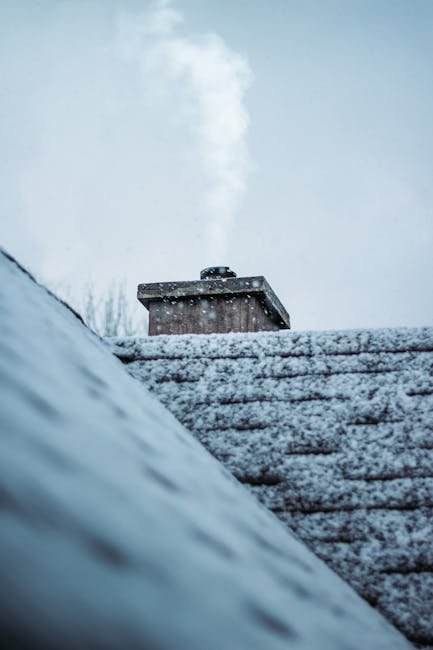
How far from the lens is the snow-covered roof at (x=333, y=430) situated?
6.43ft

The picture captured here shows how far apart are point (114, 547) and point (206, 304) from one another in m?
6.85

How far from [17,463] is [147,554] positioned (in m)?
0.16

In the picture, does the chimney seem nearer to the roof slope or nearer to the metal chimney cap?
the metal chimney cap

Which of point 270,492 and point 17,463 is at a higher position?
point 270,492

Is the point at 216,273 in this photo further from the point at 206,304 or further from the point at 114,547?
the point at 114,547

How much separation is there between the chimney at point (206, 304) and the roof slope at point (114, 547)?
6.15m

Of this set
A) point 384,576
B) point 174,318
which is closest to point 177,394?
point 384,576

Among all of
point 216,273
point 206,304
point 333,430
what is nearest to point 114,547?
point 333,430

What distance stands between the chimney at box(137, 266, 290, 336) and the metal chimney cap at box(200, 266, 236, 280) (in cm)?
38

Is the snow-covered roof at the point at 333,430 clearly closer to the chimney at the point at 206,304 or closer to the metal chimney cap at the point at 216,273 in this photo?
the chimney at the point at 206,304

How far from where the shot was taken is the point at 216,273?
7777 millimetres

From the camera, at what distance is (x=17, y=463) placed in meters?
0.51

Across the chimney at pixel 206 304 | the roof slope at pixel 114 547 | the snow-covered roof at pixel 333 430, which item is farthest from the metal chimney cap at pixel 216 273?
the roof slope at pixel 114 547

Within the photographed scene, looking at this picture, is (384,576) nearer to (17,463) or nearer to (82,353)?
(82,353)
